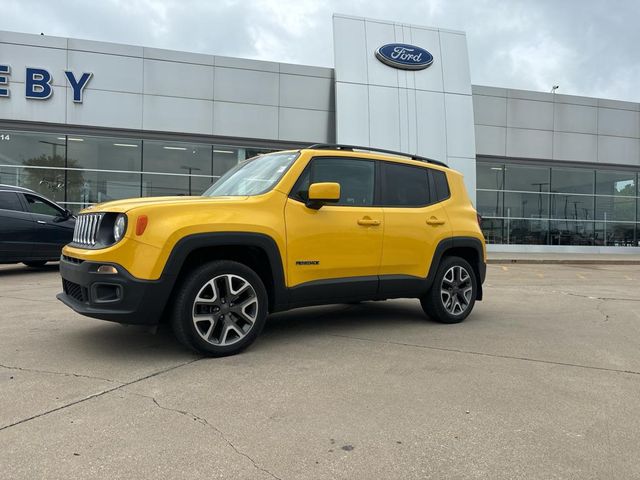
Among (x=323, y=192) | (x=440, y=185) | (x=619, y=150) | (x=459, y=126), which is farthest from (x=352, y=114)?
(x=323, y=192)

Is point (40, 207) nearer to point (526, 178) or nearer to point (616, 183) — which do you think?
point (526, 178)

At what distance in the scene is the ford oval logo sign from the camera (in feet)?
64.2

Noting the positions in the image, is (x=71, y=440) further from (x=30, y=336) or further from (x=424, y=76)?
(x=424, y=76)

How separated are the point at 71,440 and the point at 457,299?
4689mm

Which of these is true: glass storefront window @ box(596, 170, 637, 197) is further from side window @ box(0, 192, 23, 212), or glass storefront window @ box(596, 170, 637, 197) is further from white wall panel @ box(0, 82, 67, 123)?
side window @ box(0, 192, 23, 212)

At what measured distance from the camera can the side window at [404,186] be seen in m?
5.78

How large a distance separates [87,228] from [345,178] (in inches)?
101

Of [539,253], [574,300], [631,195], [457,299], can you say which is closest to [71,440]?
[457,299]

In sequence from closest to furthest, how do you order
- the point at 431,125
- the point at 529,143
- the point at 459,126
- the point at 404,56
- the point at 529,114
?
1. the point at 404,56
2. the point at 431,125
3. the point at 459,126
4. the point at 529,114
5. the point at 529,143

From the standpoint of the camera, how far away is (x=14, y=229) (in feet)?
33.9

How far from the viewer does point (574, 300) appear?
8.92 meters

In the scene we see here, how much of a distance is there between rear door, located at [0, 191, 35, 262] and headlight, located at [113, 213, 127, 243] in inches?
293

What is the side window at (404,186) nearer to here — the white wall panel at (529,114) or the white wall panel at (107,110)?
the white wall panel at (107,110)

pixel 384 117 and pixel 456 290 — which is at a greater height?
pixel 384 117
